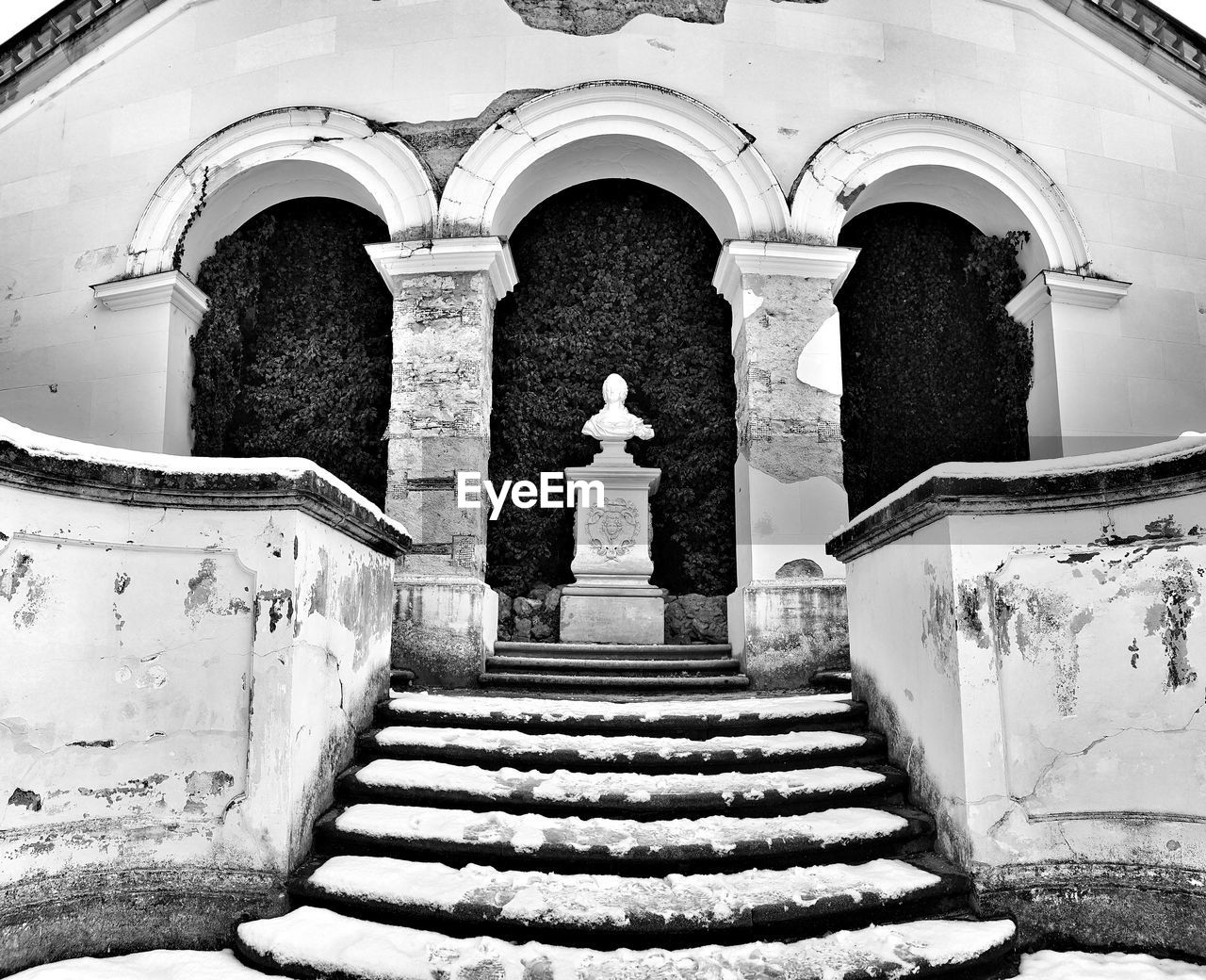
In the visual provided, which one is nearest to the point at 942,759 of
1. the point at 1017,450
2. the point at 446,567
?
the point at 446,567

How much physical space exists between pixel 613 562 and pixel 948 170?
418 centimetres

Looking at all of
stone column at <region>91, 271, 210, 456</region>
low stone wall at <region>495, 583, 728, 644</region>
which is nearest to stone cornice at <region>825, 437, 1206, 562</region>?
low stone wall at <region>495, 583, 728, 644</region>

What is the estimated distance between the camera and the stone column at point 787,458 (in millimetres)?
5430

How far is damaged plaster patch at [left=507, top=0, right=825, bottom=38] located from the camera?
257 inches

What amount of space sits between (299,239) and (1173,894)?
7500mm

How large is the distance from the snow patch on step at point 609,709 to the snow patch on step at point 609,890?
100cm

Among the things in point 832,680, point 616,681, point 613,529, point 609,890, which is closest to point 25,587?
point 609,890

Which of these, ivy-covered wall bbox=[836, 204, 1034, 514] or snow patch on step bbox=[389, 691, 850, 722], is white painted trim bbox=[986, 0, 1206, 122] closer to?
ivy-covered wall bbox=[836, 204, 1034, 514]

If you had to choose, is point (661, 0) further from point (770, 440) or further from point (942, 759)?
point (942, 759)

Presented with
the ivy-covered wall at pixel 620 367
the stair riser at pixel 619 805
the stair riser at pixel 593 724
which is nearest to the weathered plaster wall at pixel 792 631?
the ivy-covered wall at pixel 620 367

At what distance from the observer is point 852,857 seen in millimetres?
2783

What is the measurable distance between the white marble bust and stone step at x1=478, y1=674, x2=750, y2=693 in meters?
2.14

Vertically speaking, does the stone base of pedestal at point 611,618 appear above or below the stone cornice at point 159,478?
below

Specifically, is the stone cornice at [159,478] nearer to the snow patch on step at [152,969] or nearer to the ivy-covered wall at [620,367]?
the snow patch on step at [152,969]
